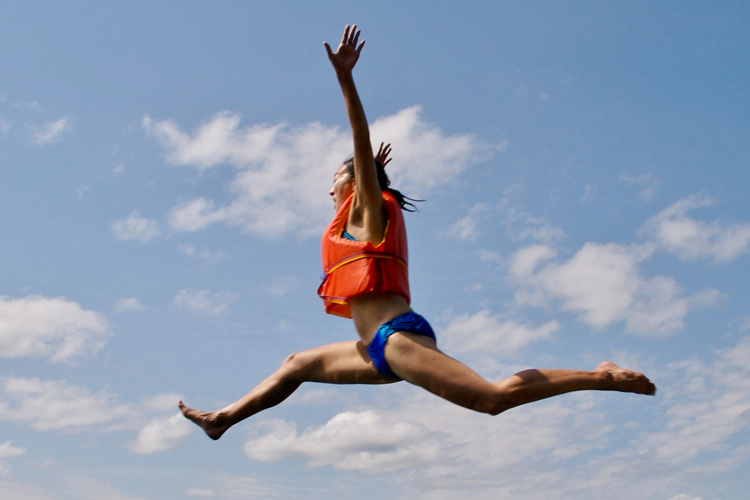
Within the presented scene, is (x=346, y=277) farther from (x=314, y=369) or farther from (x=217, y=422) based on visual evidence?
(x=217, y=422)

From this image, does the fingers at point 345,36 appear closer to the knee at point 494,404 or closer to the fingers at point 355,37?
the fingers at point 355,37

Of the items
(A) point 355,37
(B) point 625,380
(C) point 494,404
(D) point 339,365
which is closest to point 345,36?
(A) point 355,37

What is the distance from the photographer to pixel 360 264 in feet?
17.6

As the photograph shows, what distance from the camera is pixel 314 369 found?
584cm

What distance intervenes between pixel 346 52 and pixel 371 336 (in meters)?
2.13

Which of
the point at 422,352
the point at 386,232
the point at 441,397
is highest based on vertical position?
the point at 386,232

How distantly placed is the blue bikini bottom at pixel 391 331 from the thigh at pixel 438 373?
5 cm

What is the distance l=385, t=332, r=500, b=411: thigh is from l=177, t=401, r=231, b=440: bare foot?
1758 mm

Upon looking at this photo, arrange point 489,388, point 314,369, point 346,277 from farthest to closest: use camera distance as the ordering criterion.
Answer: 1. point 314,369
2. point 346,277
3. point 489,388

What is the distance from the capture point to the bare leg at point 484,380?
4953 millimetres

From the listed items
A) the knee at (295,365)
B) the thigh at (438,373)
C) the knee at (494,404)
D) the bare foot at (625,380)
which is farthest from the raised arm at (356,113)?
the bare foot at (625,380)

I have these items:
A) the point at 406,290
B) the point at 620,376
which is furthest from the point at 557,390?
the point at 406,290

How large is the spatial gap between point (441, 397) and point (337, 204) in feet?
6.34

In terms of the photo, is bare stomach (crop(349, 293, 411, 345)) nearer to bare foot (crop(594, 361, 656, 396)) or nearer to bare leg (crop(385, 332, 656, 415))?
bare leg (crop(385, 332, 656, 415))
